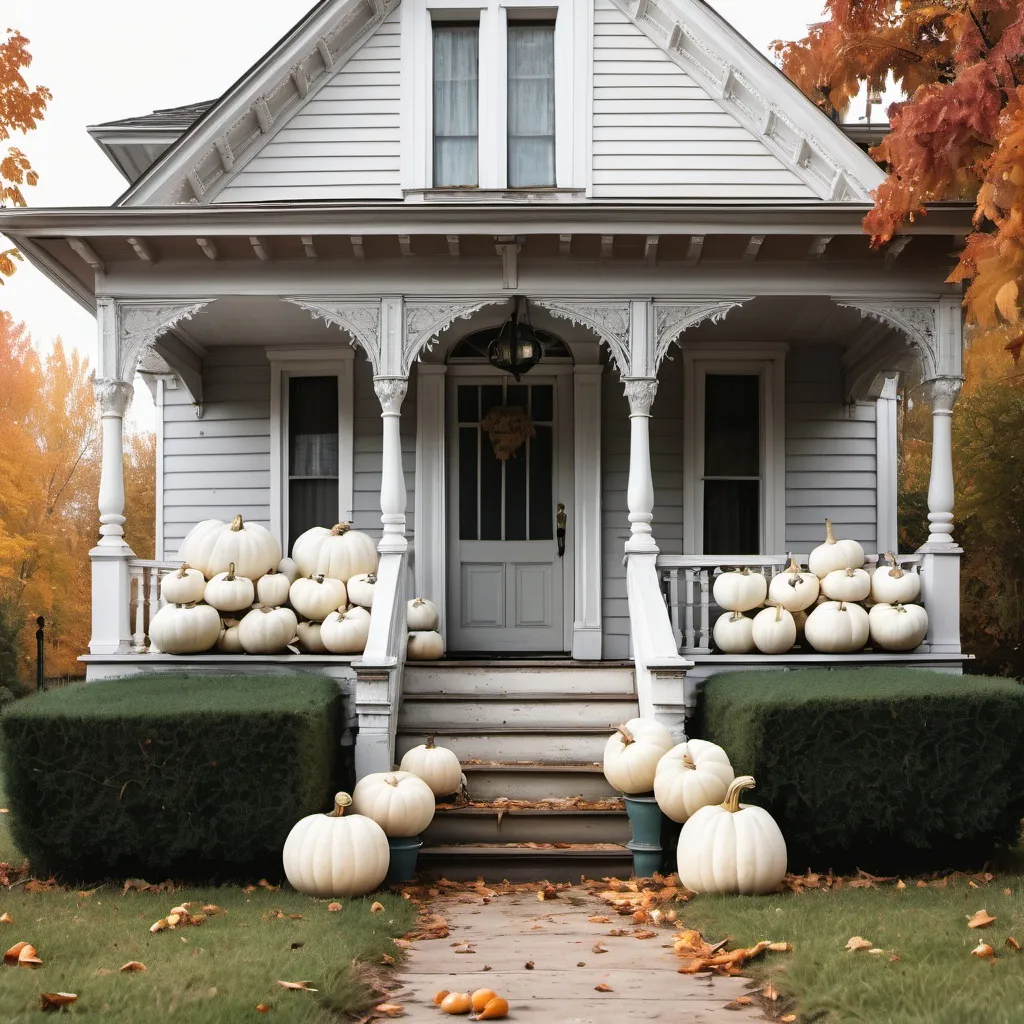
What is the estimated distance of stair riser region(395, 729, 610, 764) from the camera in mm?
8977

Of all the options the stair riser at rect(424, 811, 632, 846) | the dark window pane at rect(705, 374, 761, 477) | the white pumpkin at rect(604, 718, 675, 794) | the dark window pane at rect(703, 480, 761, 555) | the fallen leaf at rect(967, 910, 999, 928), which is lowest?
the stair riser at rect(424, 811, 632, 846)

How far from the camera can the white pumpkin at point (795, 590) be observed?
9.46 metres

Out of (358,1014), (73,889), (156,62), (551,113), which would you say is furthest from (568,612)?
(156,62)

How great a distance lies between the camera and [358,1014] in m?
4.92

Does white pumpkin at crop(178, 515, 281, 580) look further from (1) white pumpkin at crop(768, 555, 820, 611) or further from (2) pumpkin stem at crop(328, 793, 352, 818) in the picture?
(1) white pumpkin at crop(768, 555, 820, 611)

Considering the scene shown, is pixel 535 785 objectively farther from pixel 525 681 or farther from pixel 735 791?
pixel 735 791

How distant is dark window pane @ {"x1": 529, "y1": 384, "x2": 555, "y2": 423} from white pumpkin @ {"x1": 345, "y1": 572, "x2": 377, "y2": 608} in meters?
2.73

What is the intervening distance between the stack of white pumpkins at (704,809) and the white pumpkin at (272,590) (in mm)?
2997

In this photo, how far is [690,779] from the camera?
24.5ft

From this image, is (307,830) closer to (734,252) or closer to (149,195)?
(734,252)

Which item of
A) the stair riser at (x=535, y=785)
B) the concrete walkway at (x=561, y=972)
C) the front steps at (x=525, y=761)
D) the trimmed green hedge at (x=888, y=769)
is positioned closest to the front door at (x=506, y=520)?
the front steps at (x=525, y=761)

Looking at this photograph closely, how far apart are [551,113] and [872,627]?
553 centimetres

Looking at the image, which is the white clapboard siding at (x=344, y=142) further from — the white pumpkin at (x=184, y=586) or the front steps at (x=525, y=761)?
the front steps at (x=525, y=761)

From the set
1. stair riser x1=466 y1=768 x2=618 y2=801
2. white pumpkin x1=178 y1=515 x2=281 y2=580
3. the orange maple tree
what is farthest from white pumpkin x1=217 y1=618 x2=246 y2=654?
the orange maple tree
